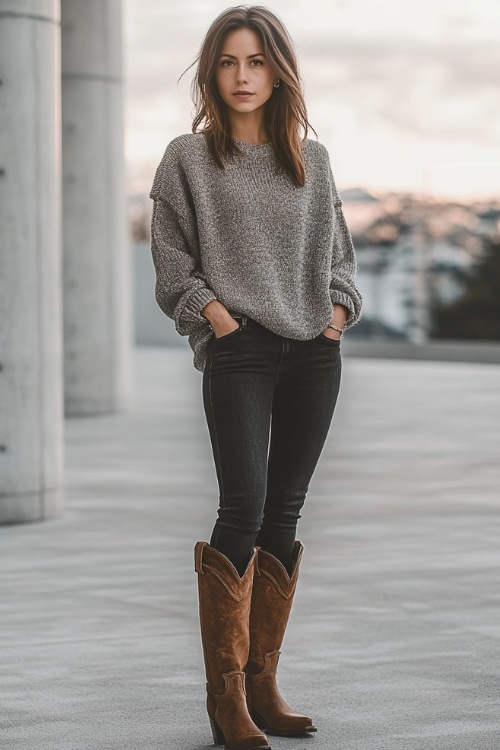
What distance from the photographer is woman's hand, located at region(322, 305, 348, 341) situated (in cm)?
382

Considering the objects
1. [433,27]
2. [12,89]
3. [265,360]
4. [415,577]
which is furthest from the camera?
[433,27]

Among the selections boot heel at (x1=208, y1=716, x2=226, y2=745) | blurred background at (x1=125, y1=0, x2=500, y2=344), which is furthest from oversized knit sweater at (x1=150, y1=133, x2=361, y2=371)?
blurred background at (x1=125, y1=0, x2=500, y2=344)

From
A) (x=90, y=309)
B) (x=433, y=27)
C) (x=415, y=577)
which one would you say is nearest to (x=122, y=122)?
(x=90, y=309)

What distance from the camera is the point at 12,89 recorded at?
7.31 m

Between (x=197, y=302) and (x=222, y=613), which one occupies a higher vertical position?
(x=197, y=302)

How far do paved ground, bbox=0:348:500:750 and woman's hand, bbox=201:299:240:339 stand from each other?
1072 mm

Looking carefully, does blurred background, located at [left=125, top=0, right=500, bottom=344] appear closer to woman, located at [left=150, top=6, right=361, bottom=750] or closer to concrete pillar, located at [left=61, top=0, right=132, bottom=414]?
concrete pillar, located at [left=61, top=0, right=132, bottom=414]

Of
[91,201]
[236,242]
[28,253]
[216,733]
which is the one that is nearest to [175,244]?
[236,242]

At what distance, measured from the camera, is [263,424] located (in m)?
3.74

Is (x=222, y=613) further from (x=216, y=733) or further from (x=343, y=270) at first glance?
(x=343, y=270)

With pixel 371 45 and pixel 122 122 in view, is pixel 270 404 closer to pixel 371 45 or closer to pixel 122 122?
pixel 122 122

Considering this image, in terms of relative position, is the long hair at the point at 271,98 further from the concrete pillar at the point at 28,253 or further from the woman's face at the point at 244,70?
the concrete pillar at the point at 28,253

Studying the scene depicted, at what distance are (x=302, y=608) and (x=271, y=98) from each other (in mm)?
2377

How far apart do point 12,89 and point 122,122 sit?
737 cm
